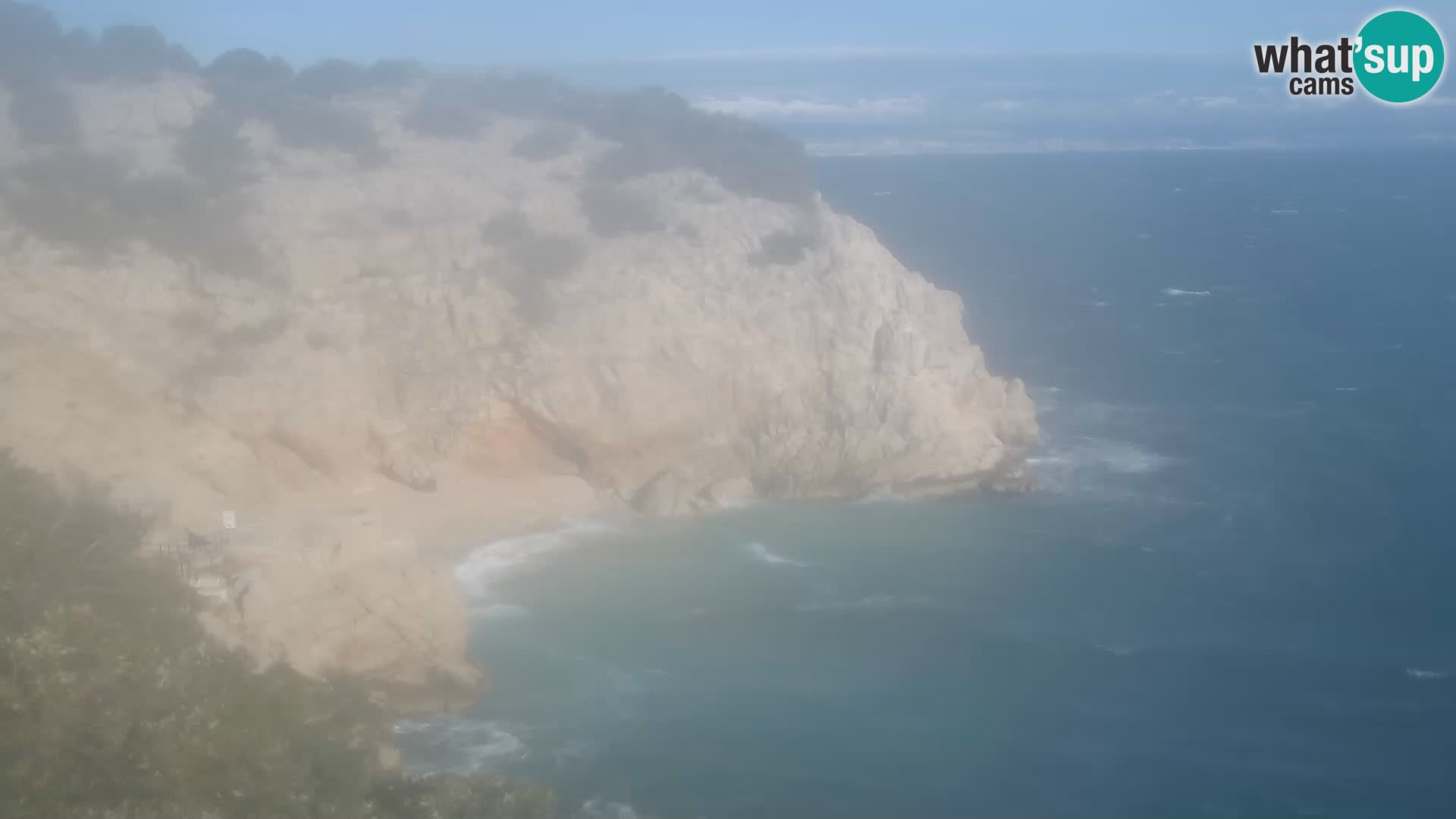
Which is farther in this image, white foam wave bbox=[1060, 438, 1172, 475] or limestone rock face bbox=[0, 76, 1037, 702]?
white foam wave bbox=[1060, 438, 1172, 475]

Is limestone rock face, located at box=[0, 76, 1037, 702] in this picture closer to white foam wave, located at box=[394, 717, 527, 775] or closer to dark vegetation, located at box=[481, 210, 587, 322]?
dark vegetation, located at box=[481, 210, 587, 322]

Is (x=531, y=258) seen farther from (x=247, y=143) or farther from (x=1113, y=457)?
(x=1113, y=457)

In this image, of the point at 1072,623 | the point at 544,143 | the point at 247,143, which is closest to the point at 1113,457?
the point at 1072,623

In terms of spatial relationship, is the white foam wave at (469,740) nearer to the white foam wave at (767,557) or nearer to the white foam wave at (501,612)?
the white foam wave at (501,612)

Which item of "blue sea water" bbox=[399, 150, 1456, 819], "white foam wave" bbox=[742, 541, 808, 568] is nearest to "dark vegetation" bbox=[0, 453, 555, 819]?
"blue sea water" bbox=[399, 150, 1456, 819]

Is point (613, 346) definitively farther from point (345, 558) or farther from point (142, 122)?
point (142, 122)

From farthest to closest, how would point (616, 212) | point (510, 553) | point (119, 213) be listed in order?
point (616, 212) → point (119, 213) → point (510, 553)
